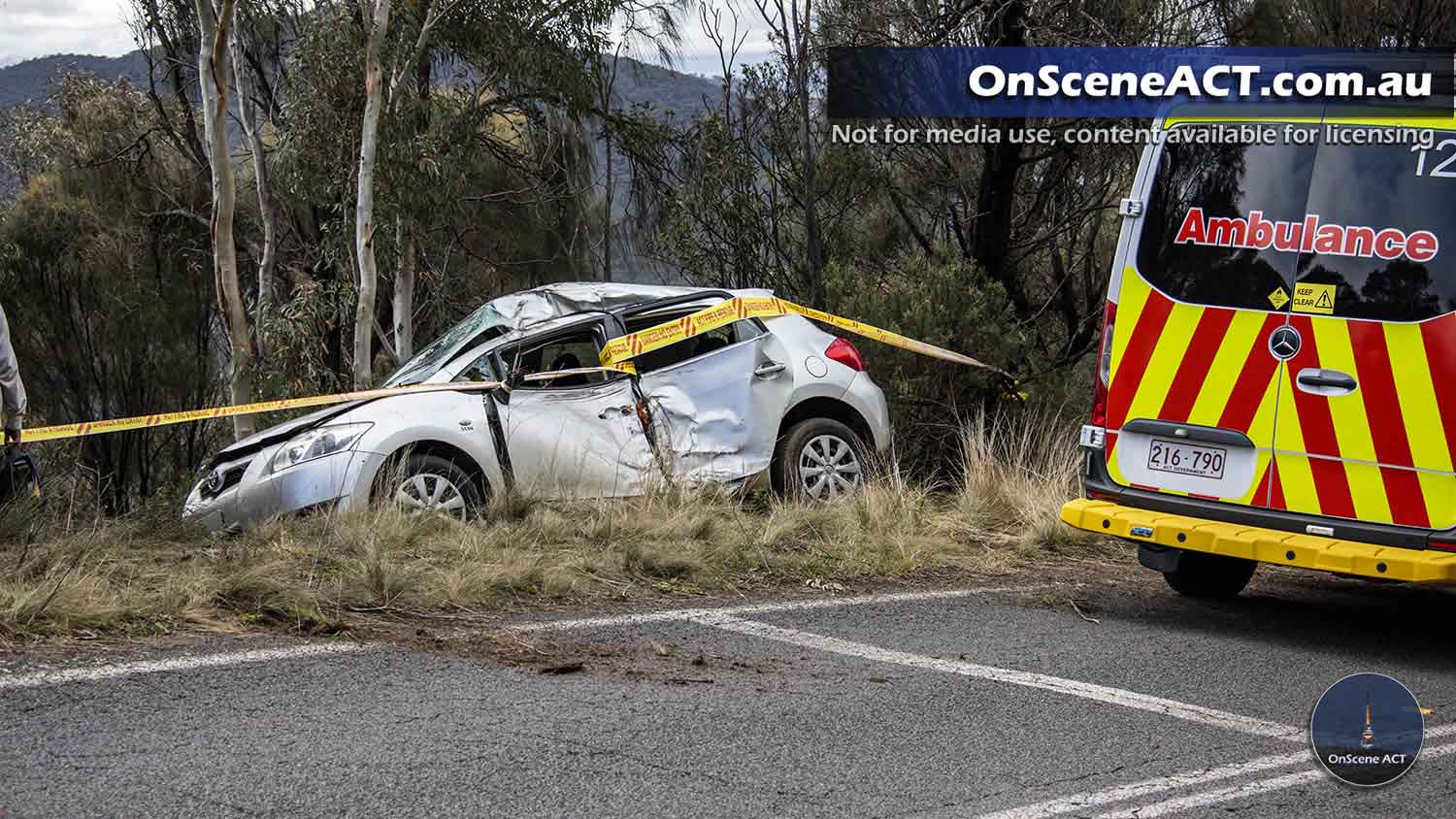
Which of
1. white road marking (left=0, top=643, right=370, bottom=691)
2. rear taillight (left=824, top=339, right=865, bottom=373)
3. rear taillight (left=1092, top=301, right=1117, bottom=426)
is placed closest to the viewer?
white road marking (left=0, top=643, right=370, bottom=691)

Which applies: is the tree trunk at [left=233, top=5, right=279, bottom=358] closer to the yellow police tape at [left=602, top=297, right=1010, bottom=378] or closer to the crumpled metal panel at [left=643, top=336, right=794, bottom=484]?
the yellow police tape at [left=602, top=297, right=1010, bottom=378]

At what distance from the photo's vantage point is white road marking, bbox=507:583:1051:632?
672 cm

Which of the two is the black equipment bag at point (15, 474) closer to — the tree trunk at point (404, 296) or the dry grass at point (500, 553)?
the dry grass at point (500, 553)

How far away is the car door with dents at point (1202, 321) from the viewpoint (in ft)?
22.7

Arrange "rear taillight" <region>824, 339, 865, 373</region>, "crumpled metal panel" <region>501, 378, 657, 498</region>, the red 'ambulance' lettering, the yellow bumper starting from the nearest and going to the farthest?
the yellow bumper → the red 'ambulance' lettering → "crumpled metal panel" <region>501, 378, 657, 498</region> → "rear taillight" <region>824, 339, 865, 373</region>

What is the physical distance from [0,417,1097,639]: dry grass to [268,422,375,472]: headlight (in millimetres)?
538

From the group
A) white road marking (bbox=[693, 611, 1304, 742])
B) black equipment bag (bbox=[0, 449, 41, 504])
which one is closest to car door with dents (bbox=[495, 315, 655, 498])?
white road marking (bbox=[693, 611, 1304, 742])

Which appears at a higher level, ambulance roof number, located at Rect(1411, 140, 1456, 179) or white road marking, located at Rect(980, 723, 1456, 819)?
ambulance roof number, located at Rect(1411, 140, 1456, 179)

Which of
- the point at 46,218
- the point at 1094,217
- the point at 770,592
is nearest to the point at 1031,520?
the point at 770,592

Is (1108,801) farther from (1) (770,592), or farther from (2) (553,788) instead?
(1) (770,592)

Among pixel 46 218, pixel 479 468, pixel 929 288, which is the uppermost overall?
pixel 46 218

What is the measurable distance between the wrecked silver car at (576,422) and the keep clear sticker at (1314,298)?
399 cm

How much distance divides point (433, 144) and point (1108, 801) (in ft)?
47.4

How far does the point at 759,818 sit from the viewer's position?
14.1ft
